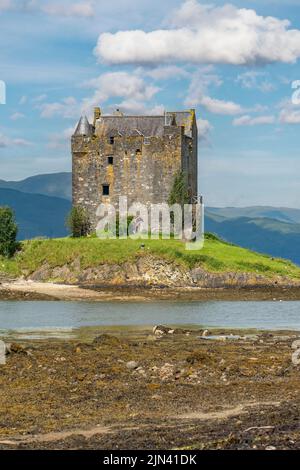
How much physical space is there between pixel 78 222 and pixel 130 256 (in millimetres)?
11622

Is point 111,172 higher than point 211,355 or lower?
higher

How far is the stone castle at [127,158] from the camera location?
84812 millimetres

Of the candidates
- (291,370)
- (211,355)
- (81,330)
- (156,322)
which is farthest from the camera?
(156,322)

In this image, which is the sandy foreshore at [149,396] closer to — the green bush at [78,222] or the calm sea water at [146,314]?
the calm sea water at [146,314]

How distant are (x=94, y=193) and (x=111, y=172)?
234 centimetres

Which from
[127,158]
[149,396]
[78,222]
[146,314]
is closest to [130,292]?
[146,314]

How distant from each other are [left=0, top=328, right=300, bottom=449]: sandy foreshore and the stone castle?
4665cm

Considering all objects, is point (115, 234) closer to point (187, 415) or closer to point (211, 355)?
point (211, 355)

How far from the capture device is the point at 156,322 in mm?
51562

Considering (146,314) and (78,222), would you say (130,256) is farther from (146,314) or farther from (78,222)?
(146,314)

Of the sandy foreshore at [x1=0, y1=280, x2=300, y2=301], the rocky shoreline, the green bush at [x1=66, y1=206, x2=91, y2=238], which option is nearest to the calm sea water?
the sandy foreshore at [x1=0, y1=280, x2=300, y2=301]

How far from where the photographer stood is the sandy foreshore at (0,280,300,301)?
221 feet

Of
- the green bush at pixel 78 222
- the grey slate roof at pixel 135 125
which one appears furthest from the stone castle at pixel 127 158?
the green bush at pixel 78 222

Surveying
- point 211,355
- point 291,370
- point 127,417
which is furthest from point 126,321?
point 127,417
